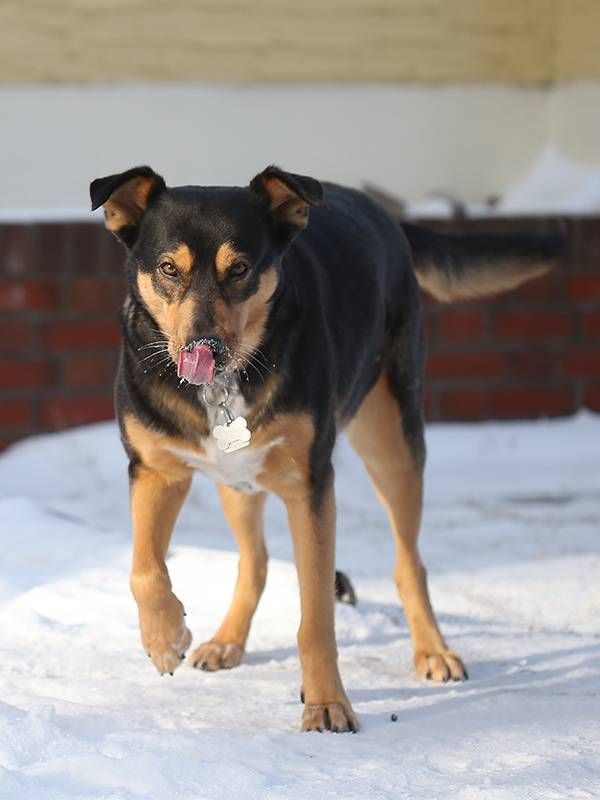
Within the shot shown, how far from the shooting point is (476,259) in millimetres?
5625

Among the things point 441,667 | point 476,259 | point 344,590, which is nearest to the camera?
point 441,667

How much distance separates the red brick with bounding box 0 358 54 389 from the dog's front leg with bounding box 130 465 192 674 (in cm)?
348

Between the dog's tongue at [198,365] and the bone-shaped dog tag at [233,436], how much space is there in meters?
0.35

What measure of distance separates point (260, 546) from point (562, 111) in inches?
176

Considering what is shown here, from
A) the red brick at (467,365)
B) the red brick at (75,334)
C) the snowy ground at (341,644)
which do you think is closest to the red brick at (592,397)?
the snowy ground at (341,644)

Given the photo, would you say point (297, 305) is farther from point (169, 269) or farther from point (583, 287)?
point (583, 287)

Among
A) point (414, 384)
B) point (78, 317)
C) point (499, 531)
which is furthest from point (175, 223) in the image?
point (78, 317)

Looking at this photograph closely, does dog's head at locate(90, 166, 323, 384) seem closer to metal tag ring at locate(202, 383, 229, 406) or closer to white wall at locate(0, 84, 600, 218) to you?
metal tag ring at locate(202, 383, 229, 406)

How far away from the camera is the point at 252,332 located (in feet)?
13.8

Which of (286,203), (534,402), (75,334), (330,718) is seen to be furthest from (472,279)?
(75,334)

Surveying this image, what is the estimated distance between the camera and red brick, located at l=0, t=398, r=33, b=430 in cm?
780

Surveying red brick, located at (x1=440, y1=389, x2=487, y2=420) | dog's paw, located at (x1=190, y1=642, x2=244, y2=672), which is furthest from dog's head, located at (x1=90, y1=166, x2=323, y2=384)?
red brick, located at (x1=440, y1=389, x2=487, y2=420)

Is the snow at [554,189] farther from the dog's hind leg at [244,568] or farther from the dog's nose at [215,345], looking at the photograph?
the dog's nose at [215,345]

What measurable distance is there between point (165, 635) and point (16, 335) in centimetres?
392
